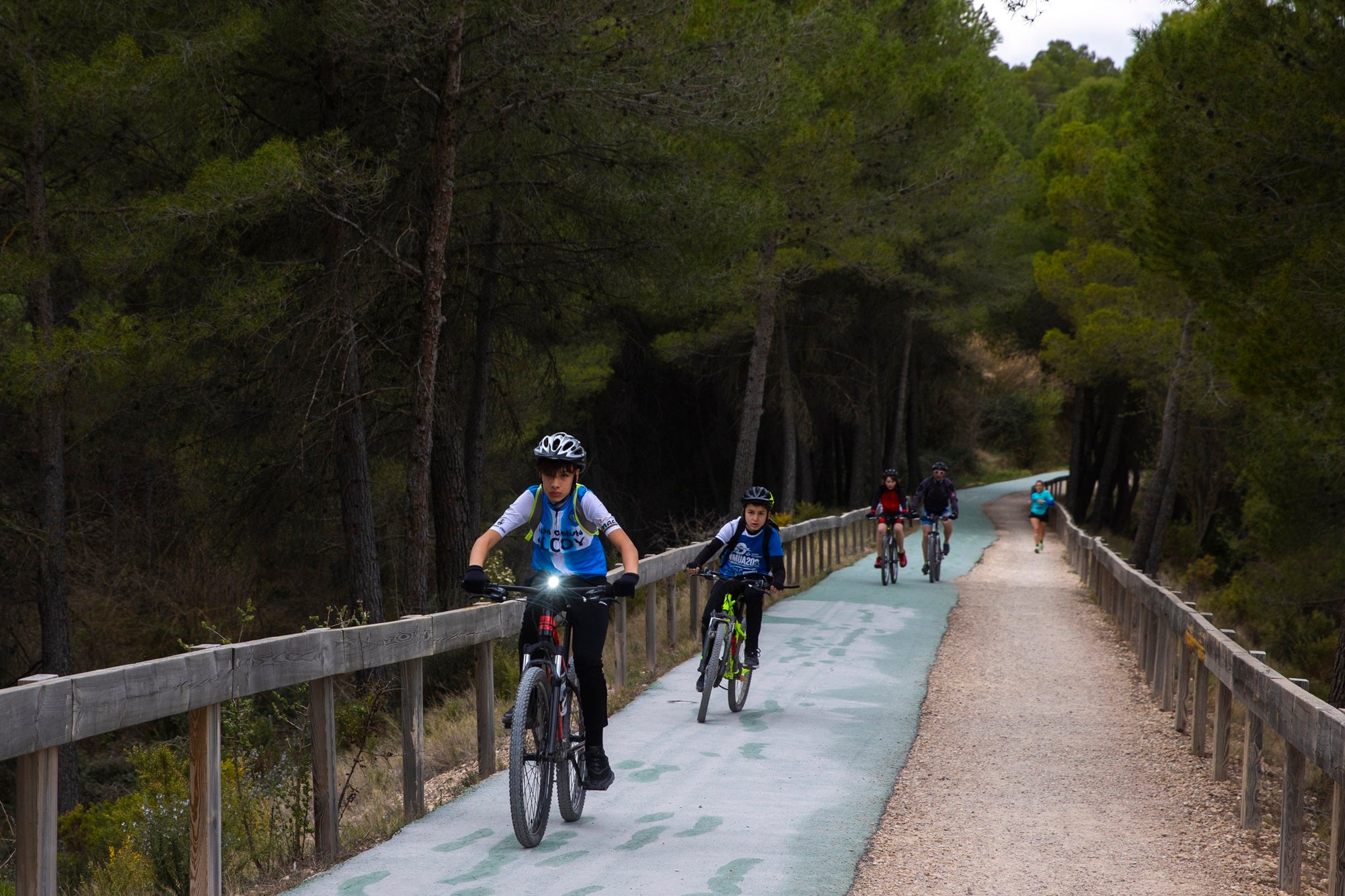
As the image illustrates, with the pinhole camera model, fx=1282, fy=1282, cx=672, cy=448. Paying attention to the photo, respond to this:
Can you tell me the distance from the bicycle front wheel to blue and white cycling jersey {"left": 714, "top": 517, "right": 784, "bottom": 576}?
155 inches

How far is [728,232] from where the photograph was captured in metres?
16.0

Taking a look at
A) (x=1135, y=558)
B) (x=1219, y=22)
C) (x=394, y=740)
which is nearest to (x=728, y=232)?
(x=1219, y=22)

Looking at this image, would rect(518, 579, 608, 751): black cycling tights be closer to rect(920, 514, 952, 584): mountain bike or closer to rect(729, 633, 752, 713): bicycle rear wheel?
rect(729, 633, 752, 713): bicycle rear wheel

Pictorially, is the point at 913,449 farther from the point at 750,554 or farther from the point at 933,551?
the point at 750,554

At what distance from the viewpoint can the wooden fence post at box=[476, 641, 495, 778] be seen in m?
7.78

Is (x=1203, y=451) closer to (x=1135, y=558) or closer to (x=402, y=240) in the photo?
(x=1135, y=558)

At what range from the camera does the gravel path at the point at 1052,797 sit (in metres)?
6.09

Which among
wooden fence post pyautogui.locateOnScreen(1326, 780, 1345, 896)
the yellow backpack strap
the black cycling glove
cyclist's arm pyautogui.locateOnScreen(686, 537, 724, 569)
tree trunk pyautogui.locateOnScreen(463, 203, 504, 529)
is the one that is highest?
tree trunk pyautogui.locateOnScreen(463, 203, 504, 529)

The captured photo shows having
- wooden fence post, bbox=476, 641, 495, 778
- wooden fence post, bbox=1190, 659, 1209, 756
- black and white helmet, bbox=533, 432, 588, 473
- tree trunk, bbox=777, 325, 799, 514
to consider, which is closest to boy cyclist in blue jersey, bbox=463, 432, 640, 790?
black and white helmet, bbox=533, 432, 588, 473

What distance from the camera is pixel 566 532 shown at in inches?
255

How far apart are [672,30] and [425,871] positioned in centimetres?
1120

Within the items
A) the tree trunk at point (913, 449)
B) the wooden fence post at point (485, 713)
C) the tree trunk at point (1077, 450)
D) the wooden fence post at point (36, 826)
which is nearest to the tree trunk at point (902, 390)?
the tree trunk at point (913, 449)

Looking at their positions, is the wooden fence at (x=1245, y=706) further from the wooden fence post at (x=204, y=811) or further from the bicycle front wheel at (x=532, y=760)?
the wooden fence post at (x=204, y=811)

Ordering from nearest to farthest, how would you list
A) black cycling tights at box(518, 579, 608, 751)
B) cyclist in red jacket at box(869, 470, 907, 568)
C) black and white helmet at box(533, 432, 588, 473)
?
black and white helmet at box(533, 432, 588, 473), black cycling tights at box(518, 579, 608, 751), cyclist in red jacket at box(869, 470, 907, 568)
